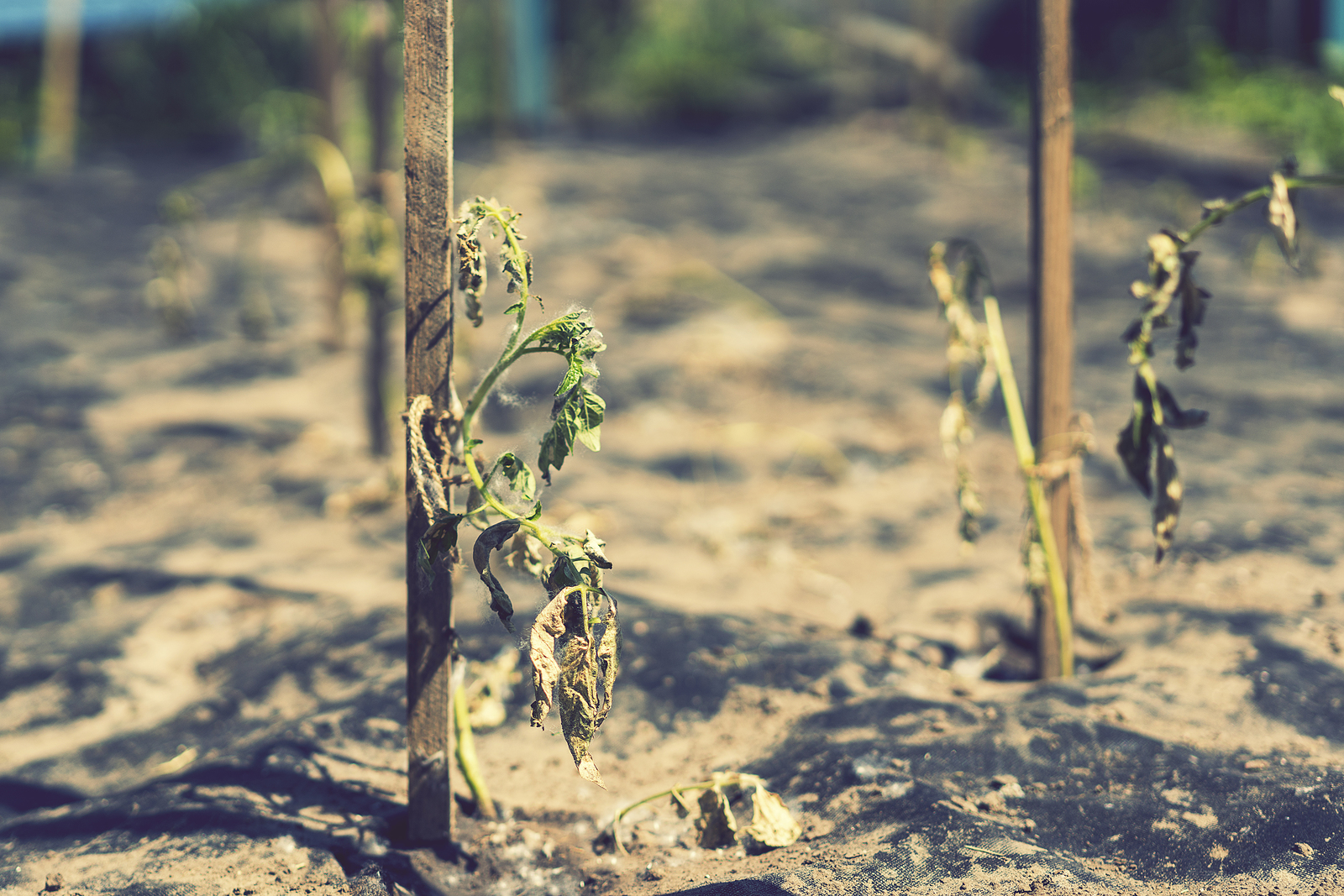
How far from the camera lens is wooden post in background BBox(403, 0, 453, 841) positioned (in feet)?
5.22

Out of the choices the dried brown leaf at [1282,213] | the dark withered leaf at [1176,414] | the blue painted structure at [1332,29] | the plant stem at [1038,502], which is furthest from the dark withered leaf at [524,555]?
the blue painted structure at [1332,29]

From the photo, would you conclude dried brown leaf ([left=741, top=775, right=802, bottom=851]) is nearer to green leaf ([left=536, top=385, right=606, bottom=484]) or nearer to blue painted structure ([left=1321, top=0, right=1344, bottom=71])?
green leaf ([left=536, top=385, right=606, bottom=484])

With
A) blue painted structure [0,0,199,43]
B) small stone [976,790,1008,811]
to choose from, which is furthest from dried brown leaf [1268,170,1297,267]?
blue painted structure [0,0,199,43]

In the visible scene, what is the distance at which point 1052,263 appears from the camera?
2.28 meters

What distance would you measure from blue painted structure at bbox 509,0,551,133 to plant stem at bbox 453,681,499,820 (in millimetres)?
8749

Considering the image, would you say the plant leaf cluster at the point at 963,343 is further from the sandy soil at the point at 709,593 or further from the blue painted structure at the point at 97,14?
the blue painted structure at the point at 97,14

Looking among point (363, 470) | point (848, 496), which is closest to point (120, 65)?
point (363, 470)

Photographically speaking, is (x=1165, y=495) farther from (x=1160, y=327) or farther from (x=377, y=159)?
(x=377, y=159)

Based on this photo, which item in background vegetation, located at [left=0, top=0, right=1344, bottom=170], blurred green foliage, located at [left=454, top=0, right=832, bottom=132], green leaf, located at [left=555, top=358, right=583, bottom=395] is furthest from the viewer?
blurred green foliage, located at [left=454, top=0, right=832, bottom=132]

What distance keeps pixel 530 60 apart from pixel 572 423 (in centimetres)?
945

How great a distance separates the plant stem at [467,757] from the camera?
5.88ft

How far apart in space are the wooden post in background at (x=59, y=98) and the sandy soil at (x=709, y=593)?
2001 mm

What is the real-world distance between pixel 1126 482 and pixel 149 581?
3.15 meters

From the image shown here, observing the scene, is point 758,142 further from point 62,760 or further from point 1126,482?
point 62,760
